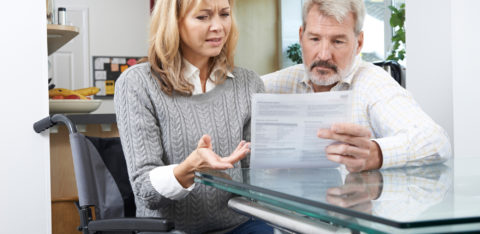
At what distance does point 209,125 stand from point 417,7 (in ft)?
4.36

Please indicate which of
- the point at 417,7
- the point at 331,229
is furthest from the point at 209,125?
the point at 417,7

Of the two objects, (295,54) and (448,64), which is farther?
(295,54)

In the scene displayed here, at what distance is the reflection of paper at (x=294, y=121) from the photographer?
1116 millimetres

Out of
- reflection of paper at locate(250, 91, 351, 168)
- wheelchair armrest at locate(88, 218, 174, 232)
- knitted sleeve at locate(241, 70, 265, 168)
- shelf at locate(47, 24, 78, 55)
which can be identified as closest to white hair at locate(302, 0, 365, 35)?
knitted sleeve at locate(241, 70, 265, 168)

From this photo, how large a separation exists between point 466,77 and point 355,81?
609 millimetres

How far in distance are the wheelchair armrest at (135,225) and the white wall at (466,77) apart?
1410 mm

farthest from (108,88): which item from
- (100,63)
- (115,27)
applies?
(115,27)

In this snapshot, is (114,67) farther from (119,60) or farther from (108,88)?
(108,88)

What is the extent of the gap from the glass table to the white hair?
0.63m

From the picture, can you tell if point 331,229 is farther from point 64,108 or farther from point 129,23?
point 129,23

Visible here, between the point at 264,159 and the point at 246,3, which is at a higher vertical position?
the point at 246,3

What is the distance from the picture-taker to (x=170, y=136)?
151cm

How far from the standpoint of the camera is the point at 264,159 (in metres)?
1.22

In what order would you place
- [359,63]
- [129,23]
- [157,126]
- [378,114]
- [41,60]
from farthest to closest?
[129,23] < [41,60] < [359,63] < [378,114] < [157,126]
